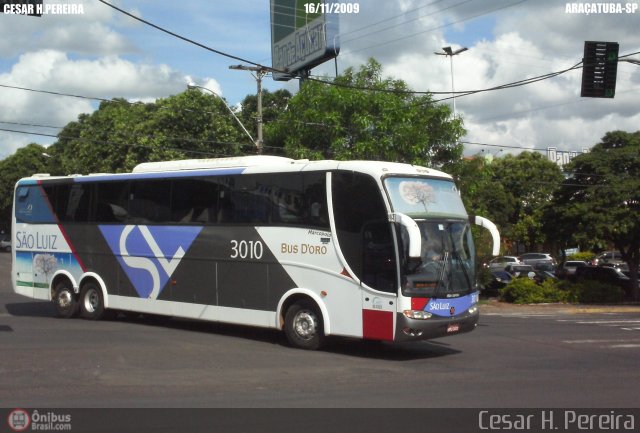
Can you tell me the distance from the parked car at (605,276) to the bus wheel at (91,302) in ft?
83.8

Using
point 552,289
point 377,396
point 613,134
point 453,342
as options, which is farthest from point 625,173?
point 377,396

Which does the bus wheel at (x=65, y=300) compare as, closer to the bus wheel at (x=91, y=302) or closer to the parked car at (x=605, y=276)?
the bus wheel at (x=91, y=302)

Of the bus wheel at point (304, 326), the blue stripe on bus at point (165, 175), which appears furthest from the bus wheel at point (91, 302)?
the bus wheel at point (304, 326)

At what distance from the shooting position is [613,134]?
34.1 m

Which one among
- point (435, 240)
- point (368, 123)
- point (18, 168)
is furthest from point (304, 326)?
point (18, 168)

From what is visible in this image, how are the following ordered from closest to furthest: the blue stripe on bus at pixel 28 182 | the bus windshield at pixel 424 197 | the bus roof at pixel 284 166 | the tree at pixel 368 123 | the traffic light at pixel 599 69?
1. the bus windshield at pixel 424 197
2. the bus roof at pixel 284 166
3. the traffic light at pixel 599 69
4. the blue stripe on bus at pixel 28 182
5. the tree at pixel 368 123

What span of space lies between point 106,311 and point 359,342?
6502 millimetres

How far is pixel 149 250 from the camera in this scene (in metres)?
16.0

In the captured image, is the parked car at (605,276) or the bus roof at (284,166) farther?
the parked car at (605,276)

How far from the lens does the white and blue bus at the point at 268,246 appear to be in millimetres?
12484
